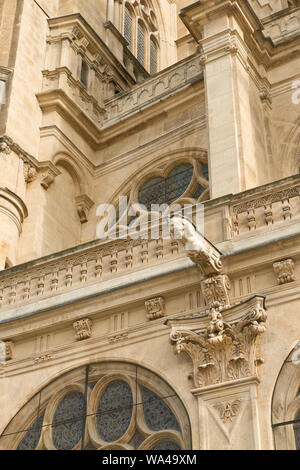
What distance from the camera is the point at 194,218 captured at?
464 inches

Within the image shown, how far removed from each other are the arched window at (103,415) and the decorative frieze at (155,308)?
0.72 metres

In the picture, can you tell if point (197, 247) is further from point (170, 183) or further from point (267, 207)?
point (170, 183)

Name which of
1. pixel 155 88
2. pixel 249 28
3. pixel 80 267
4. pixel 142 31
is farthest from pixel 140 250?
pixel 142 31

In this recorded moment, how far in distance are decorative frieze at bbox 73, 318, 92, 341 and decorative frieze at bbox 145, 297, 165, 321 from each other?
2.98ft

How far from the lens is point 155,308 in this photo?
11102mm

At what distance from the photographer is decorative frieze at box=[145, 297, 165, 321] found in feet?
36.2

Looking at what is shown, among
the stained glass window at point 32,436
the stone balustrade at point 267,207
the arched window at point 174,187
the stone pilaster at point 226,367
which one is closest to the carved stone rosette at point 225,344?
the stone pilaster at point 226,367

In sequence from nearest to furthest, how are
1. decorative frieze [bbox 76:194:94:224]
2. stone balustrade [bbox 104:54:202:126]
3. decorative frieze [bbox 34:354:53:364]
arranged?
1. decorative frieze [bbox 34:354:53:364]
2. decorative frieze [bbox 76:194:94:224]
3. stone balustrade [bbox 104:54:202:126]

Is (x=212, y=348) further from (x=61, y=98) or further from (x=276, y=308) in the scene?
(x=61, y=98)

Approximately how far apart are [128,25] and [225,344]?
17.3 metres

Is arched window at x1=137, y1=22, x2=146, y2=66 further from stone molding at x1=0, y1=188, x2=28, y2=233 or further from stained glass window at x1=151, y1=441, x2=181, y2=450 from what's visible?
stained glass window at x1=151, y1=441, x2=181, y2=450

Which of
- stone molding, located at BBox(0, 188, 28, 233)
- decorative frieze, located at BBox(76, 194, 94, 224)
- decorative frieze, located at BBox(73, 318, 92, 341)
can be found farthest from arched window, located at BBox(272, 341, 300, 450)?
decorative frieze, located at BBox(76, 194, 94, 224)

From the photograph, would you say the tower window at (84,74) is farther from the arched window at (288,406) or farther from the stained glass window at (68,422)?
the arched window at (288,406)
